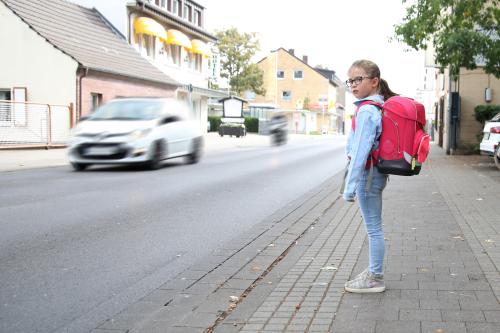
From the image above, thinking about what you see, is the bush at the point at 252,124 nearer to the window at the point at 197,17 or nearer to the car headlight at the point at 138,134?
the window at the point at 197,17

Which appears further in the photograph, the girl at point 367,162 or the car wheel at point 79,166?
the car wheel at point 79,166

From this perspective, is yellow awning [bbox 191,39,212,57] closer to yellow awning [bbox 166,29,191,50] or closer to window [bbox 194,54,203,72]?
window [bbox 194,54,203,72]

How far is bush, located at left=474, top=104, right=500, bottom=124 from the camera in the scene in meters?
25.1

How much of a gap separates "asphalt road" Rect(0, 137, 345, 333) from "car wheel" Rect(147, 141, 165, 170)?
28.7 inches

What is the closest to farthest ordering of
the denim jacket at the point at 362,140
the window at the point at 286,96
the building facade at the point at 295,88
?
1. the denim jacket at the point at 362,140
2. the building facade at the point at 295,88
3. the window at the point at 286,96

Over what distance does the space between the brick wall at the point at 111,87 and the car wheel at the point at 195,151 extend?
36.2 feet

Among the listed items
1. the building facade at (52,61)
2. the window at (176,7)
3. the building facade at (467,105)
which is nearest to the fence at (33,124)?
the building facade at (52,61)

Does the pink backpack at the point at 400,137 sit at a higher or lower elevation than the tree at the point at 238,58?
lower

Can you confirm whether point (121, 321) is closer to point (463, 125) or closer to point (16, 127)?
point (16, 127)

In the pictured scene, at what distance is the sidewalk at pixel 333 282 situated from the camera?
13.6ft

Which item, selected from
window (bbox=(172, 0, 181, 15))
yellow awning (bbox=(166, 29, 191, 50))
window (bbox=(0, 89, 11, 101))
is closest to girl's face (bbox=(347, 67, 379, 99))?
window (bbox=(0, 89, 11, 101))

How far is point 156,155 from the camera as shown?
16.5 metres

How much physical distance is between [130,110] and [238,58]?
6226 centimetres

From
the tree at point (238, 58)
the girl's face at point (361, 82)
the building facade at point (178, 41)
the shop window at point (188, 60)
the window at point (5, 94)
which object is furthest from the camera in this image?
the tree at point (238, 58)
